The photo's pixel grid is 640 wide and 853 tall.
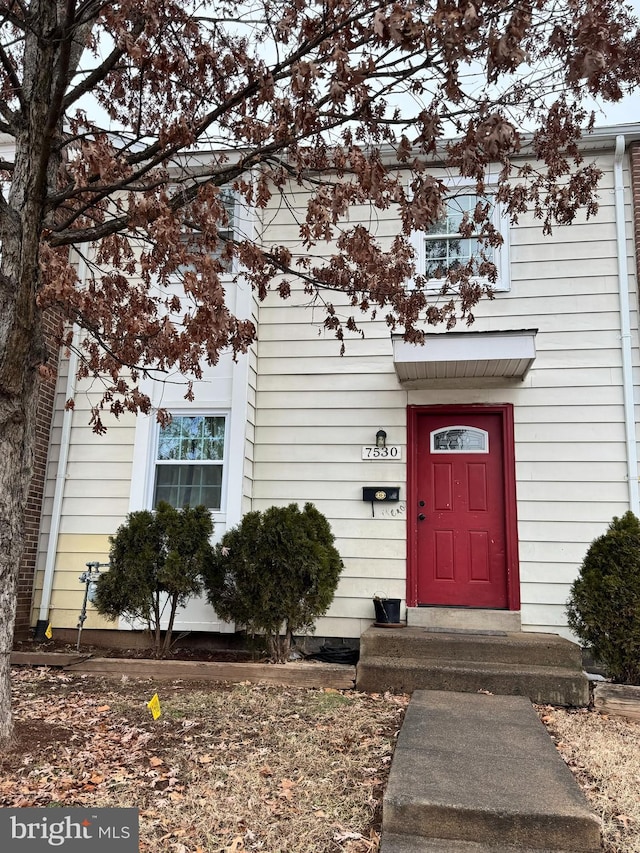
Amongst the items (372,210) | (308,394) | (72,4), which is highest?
(372,210)

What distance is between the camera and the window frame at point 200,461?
637 cm

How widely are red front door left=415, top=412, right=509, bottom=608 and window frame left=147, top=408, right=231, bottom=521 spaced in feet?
6.29


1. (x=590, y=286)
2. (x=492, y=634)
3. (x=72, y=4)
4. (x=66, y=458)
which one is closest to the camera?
(x=72, y=4)

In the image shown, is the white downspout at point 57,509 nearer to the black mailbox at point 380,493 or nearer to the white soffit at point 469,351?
the black mailbox at point 380,493

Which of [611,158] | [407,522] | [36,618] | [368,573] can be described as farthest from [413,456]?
Answer: [36,618]

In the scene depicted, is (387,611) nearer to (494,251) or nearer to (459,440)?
(459,440)

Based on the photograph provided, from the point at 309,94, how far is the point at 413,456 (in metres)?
3.85

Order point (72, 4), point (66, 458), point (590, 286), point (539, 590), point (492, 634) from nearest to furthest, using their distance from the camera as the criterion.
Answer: point (72, 4)
point (492, 634)
point (539, 590)
point (590, 286)
point (66, 458)

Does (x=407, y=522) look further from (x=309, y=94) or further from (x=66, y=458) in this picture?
(x=309, y=94)

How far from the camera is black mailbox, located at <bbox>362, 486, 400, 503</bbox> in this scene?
20.6 feet

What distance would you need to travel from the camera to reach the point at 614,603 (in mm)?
4777

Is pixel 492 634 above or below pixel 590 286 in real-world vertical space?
below

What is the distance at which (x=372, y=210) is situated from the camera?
22.9 ft

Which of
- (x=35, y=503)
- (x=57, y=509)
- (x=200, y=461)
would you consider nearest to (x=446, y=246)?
(x=200, y=461)
